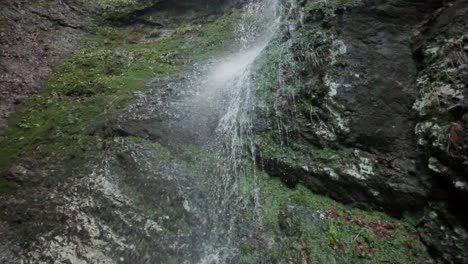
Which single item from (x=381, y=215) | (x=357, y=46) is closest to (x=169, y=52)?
(x=357, y=46)

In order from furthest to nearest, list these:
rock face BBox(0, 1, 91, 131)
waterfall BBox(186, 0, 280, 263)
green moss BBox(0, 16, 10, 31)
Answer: green moss BBox(0, 16, 10, 31) < rock face BBox(0, 1, 91, 131) < waterfall BBox(186, 0, 280, 263)

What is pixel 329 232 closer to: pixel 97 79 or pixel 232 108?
pixel 232 108

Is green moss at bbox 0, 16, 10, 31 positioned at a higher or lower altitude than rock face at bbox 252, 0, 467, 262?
higher

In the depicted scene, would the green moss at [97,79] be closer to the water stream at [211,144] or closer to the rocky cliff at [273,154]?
the rocky cliff at [273,154]

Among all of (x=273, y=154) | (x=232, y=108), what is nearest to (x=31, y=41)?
(x=232, y=108)

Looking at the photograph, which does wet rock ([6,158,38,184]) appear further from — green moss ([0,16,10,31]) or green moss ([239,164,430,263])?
green moss ([0,16,10,31])

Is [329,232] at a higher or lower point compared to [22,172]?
lower

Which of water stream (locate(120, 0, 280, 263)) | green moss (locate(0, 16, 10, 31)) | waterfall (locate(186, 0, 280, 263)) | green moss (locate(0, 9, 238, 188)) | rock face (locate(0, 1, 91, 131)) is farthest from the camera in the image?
green moss (locate(0, 16, 10, 31))

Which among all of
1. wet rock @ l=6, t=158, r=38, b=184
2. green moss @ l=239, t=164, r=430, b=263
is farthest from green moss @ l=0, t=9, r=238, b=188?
green moss @ l=239, t=164, r=430, b=263

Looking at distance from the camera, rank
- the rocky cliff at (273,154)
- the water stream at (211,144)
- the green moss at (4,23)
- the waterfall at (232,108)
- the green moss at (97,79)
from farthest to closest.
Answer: the green moss at (4,23) → the green moss at (97,79) → the waterfall at (232,108) → the water stream at (211,144) → the rocky cliff at (273,154)

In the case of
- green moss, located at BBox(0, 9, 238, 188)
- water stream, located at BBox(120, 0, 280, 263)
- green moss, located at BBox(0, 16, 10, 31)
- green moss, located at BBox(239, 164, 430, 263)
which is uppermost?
green moss, located at BBox(0, 16, 10, 31)

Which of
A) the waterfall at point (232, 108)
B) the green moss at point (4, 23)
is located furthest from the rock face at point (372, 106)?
the green moss at point (4, 23)

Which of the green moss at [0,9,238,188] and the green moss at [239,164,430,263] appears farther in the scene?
the green moss at [0,9,238,188]

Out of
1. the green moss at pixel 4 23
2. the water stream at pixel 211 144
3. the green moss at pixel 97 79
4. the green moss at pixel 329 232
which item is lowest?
the green moss at pixel 329 232
